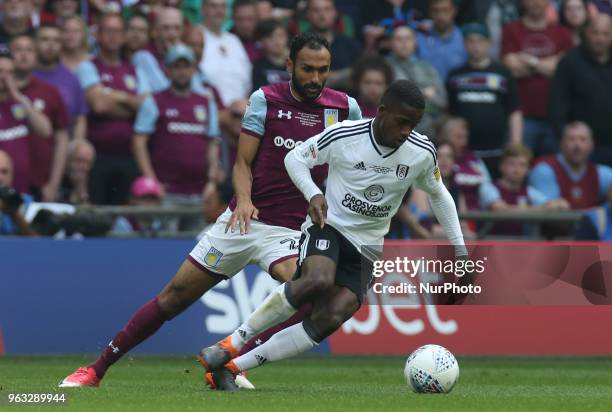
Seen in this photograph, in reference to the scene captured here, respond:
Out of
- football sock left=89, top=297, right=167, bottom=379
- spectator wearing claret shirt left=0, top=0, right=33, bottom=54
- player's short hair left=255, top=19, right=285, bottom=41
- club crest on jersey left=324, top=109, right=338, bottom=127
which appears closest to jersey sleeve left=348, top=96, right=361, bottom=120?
club crest on jersey left=324, top=109, right=338, bottom=127

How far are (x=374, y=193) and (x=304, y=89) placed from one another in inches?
40.6

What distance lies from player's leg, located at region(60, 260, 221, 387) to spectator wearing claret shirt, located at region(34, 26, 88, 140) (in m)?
5.86

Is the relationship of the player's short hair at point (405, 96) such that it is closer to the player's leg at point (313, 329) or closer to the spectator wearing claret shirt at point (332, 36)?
the player's leg at point (313, 329)

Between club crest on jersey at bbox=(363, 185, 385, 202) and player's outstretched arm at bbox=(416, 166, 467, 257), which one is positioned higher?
club crest on jersey at bbox=(363, 185, 385, 202)

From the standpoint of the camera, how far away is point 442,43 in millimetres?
16891

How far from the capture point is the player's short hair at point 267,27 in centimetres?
1583

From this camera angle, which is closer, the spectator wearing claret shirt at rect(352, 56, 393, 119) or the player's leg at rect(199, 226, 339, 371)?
the player's leg at rect(199, 226, 339, 371)

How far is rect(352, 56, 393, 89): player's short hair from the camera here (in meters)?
15.2

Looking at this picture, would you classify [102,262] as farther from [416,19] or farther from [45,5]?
[416,19]

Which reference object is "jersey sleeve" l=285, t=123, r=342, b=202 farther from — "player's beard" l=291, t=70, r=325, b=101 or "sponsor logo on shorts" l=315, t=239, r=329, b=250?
"player's beard" l=291, t=70, r=325, b=101

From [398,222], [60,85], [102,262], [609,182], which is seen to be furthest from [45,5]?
[609,182]

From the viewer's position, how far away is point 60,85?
15.1 m

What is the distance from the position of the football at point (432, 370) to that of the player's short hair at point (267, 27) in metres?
7.46

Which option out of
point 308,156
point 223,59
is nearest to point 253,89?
point 223,59
